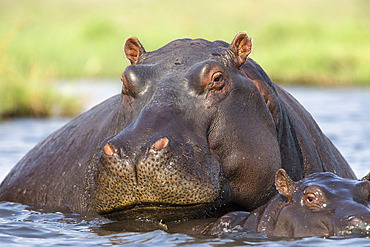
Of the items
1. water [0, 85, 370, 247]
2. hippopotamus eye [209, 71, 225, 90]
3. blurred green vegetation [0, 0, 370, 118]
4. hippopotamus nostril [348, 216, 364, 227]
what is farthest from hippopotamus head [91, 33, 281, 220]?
blurred green vegetation [0, 0, 370, 118]

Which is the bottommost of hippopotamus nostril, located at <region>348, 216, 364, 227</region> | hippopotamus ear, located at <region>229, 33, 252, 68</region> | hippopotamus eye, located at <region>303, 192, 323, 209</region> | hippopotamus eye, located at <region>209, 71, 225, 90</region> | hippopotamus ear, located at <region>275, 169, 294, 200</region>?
hippopotamus nostril, located at <region>348, 216, 364, 227</region>

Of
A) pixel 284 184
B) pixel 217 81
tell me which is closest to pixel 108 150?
pixel 217 81

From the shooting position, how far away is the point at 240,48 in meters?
5.41

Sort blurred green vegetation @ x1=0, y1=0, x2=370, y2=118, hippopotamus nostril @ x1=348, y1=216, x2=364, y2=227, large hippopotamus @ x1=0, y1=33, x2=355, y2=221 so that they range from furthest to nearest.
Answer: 1. blurred green vegetation @ x1=0, y1=0, x2=370, y2=118
2. large hippopotamus @ x1=0, y1=33, x2=355, y2=221
3. hippopotamus nostril @ x1=348, y1=216, x2=364, y2=227

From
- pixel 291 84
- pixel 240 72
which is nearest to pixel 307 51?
pixel 291 84

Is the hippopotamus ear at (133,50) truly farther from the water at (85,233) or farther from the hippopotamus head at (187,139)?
the water at (85,233)

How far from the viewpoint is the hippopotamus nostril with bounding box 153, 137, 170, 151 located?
4469 millimetres

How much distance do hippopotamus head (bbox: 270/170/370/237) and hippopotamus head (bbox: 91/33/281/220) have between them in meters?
0.36

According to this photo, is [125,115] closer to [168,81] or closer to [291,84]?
[168,81]

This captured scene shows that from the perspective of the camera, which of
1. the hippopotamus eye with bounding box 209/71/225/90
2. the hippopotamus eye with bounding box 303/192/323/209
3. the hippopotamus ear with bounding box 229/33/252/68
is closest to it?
the hippopotamus eye with bounding box 303/192/323/209

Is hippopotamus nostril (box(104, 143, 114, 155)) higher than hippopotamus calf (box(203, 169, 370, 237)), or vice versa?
hippopotamus nostril (box(104, 143, 114, 155))

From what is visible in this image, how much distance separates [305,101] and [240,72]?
1331 centimetres

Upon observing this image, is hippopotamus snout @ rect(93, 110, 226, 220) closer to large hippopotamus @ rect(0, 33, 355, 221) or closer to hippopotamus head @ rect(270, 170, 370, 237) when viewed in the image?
large hippopotamus @ rect(0, 33, 355, 221)

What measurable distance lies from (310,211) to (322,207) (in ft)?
0.30
